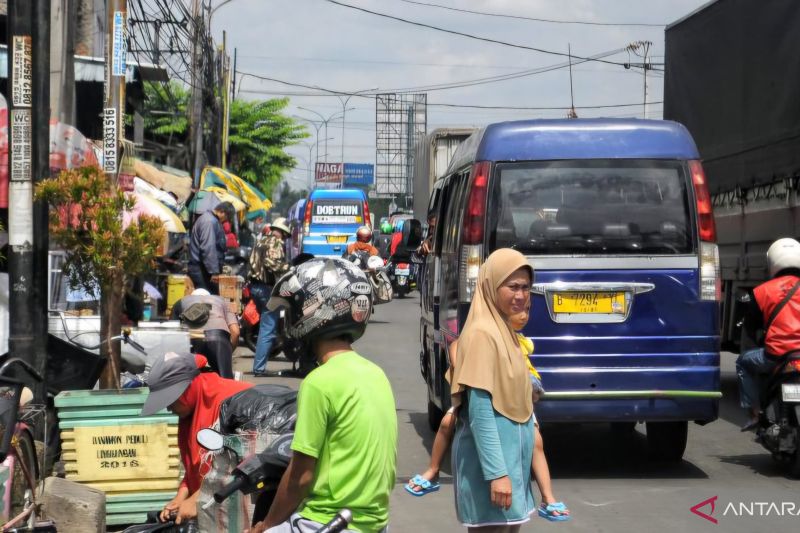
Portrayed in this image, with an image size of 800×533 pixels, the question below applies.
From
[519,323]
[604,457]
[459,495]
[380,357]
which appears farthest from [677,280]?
[380,357]

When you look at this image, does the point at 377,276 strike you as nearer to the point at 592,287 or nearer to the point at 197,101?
the point at 592,287

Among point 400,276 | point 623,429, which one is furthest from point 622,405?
point 400,276

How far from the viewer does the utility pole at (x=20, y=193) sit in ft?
25.0

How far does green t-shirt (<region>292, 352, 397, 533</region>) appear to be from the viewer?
3281mm

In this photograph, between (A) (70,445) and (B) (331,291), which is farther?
(A) (70,445)

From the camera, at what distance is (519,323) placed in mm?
5180

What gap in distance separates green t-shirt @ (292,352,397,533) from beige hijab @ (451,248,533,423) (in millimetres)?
886

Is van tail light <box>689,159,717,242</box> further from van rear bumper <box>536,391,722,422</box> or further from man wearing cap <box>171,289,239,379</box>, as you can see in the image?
Result: man wearing cap <box>171,289,239,379</box>

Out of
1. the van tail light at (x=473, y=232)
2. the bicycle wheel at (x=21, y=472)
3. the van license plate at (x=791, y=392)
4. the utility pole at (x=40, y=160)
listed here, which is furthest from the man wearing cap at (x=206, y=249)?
the bicycle wheel at (x=21, y=472)

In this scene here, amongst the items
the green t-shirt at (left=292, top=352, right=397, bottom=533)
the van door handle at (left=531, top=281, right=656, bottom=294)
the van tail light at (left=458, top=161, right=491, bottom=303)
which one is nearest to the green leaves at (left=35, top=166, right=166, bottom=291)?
the van tail light at (left=458, top=161, right=491, bottom=303)

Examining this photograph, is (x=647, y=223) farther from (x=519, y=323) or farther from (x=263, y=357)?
(x=263, y=357)

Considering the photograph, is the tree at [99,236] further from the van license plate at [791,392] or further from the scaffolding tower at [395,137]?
the scaffolding tower at [395,137]

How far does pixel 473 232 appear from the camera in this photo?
7781mm

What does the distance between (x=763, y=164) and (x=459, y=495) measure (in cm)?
724
